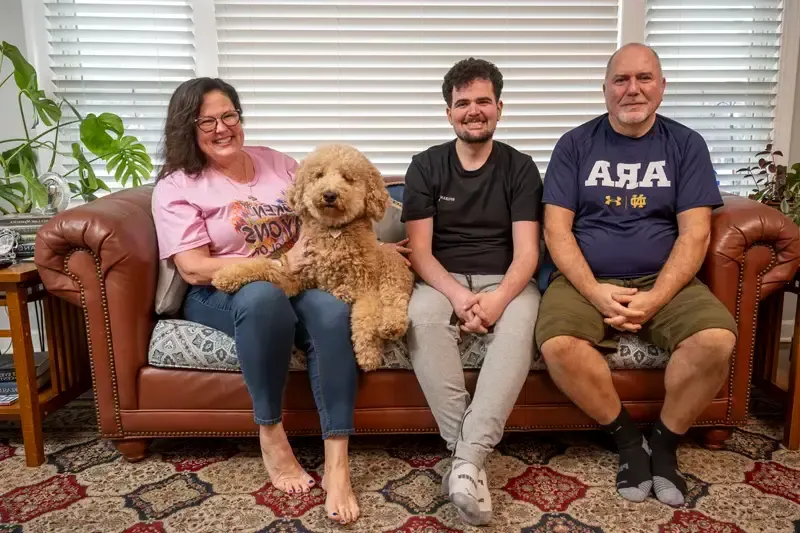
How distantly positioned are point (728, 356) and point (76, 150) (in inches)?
98.9

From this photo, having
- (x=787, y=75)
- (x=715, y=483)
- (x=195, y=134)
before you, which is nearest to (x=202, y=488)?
(x=195, y=134)

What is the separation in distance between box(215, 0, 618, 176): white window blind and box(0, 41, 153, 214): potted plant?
1.79 ft

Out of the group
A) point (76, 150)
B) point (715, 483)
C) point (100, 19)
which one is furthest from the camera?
point (100, 19)

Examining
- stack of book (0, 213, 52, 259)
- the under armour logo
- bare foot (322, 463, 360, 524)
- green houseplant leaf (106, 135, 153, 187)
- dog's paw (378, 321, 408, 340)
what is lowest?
bare foot (322, 463, 360, 524)

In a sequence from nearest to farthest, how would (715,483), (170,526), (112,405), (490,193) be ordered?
(170,526)
(715,483)
(112,405)
(490,193)

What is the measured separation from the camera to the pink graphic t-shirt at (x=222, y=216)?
1.78 metres

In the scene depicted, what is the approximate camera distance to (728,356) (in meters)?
1.60

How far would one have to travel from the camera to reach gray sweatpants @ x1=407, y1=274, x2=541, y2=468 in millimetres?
1575

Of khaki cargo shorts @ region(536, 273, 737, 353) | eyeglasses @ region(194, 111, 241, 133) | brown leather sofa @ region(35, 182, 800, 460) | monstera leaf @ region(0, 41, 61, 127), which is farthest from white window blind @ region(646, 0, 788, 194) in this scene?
monstera leaf @ region(0, 41, 61, 127)

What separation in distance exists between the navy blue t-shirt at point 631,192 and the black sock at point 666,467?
0.48m

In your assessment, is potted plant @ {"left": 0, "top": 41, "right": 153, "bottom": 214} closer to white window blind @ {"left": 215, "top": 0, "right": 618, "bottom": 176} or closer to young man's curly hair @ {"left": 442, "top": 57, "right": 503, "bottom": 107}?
white window blind @ {"left": 215, "top": 0, "right": 618, "bottom": 176}

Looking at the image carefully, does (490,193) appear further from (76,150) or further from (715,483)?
(76,150)

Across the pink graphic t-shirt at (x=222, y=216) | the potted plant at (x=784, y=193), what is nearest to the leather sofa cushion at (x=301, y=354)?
the pink graphic t-shirt at (x=222, y=216)


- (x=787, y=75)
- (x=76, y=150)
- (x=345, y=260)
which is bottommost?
(x=345, y=260)
